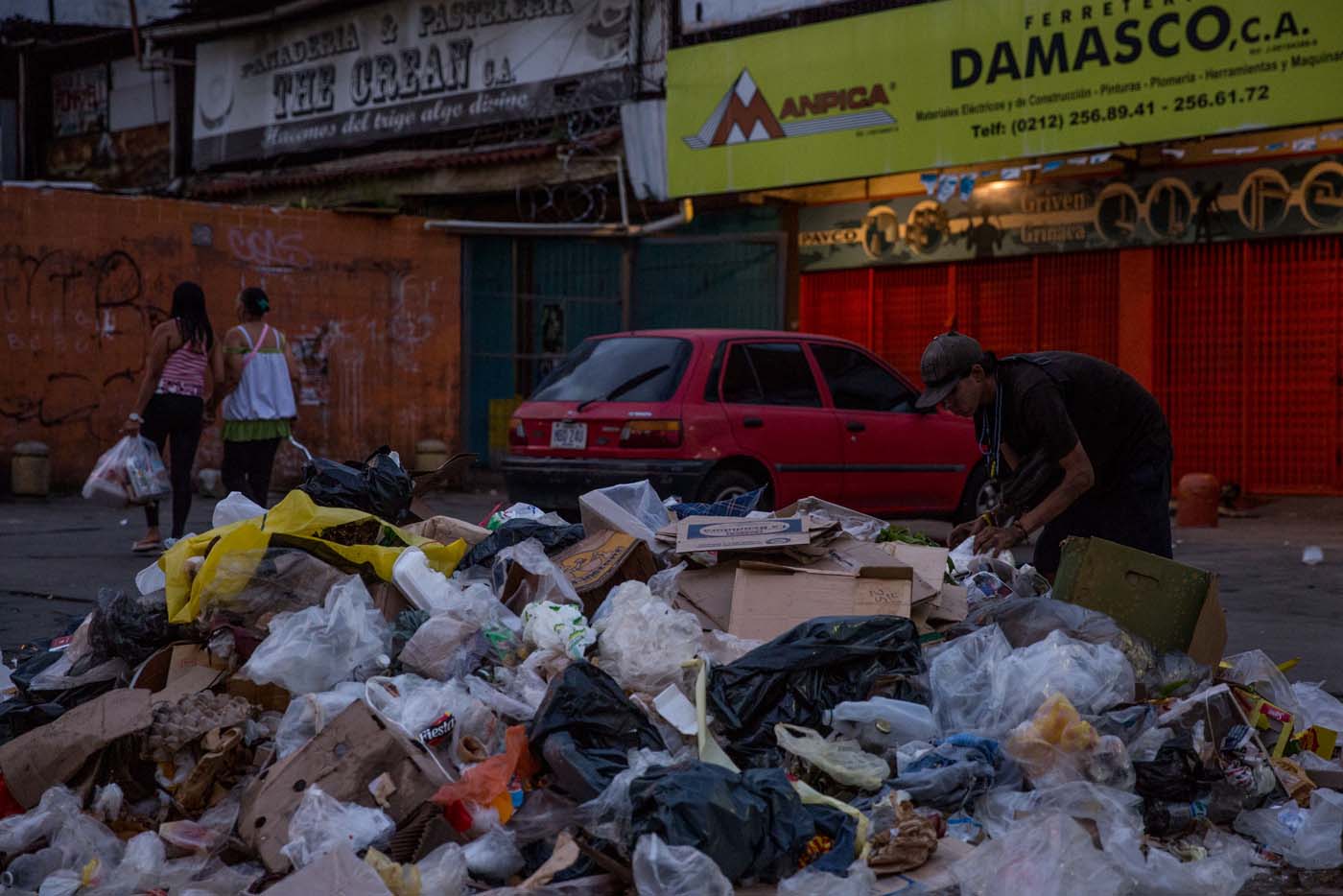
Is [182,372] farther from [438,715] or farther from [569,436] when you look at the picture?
[438,715]

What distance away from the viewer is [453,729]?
418 cm

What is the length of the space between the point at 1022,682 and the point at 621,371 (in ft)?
17.1

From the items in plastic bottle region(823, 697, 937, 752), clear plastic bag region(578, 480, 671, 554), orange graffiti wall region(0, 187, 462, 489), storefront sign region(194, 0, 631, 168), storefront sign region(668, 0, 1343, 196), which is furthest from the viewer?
storefront sign region(194, 0, 631, 168)

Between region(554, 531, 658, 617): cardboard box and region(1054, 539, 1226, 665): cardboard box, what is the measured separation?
4.96 feet

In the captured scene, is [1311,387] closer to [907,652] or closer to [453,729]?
[907,652]

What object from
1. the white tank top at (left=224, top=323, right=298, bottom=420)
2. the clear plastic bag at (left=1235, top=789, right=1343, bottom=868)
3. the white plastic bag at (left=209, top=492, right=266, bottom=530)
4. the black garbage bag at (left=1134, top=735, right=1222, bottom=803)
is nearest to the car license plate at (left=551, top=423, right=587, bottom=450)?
the white tank top at (left=224, top=323, right=298, bottom=420)

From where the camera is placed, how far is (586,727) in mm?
4055

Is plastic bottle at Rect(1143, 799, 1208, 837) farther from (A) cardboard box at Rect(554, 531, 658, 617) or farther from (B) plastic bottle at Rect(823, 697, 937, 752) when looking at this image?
(A) cardboard box at Rect(554, 531, 658, 617)

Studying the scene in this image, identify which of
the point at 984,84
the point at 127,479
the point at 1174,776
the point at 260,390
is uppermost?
the point at 984,84

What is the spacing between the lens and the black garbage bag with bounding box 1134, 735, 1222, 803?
4043mm

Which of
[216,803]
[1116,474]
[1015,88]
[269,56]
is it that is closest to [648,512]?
[1116,474]

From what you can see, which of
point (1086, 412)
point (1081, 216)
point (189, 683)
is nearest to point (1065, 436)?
point (1086, 412)

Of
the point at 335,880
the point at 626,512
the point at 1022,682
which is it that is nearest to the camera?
the point at 335,880

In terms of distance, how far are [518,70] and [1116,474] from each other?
12589 mm
